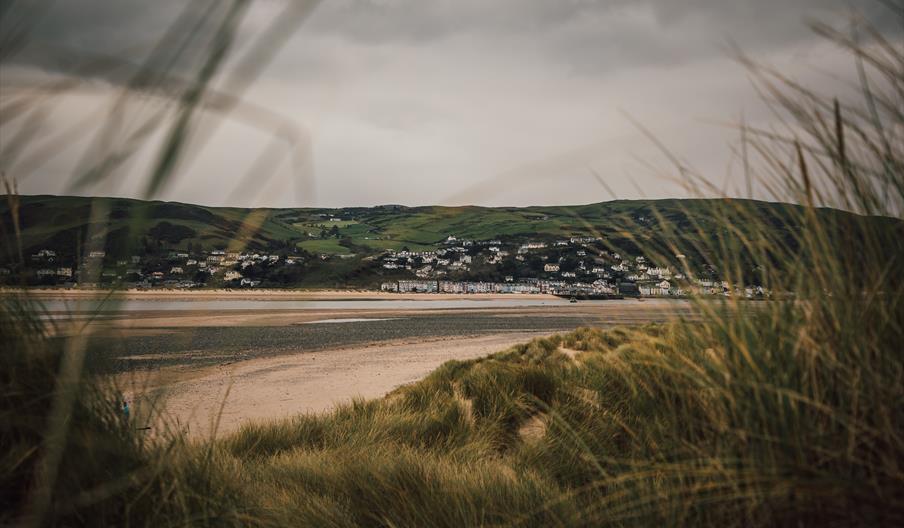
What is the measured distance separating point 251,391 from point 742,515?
39.3 ft

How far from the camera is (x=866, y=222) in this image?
129 centimetres

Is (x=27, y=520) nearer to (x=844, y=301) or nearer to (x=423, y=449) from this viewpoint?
(x=844, y=301)

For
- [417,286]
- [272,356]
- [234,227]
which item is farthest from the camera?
[417,286]

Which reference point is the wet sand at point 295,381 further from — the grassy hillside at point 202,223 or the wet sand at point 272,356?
the grassy hillside at point 202,223

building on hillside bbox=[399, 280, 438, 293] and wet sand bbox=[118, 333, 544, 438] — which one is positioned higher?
building on hillside bbox=[399, 280, 438, 293]

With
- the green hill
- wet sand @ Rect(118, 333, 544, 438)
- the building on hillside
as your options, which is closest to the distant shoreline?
the green hill

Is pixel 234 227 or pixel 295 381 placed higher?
pixel 234 227

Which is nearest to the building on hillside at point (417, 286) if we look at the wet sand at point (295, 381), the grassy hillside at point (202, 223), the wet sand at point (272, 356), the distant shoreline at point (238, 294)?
the distant shoreline at point (238, 294)

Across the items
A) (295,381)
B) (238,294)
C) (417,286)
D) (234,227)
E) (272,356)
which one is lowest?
(272,356)

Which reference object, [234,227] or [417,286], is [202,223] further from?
[417,286]

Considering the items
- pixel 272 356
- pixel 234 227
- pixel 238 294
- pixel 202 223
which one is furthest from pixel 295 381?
pixel 238 294

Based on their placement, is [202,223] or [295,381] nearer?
[202,223]

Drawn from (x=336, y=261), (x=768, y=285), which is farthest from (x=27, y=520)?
(x=768, y=285)

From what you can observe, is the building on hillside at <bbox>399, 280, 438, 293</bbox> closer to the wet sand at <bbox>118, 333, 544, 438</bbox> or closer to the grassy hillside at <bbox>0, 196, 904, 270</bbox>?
the wet sand at <bbox>118, 333, 544, 438</bbox>
